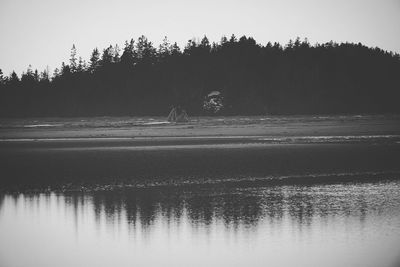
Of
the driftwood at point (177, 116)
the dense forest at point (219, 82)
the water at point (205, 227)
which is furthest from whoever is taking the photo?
the dense forest at point (219, 82)

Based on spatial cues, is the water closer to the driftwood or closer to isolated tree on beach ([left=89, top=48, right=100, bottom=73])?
the driftwood

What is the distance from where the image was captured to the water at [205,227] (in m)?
13.7

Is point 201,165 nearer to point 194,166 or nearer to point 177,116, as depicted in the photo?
point 194,166

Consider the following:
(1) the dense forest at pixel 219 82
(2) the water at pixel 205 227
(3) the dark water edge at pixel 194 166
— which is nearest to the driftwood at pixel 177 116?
(1) the dense forest at pixel 219 82

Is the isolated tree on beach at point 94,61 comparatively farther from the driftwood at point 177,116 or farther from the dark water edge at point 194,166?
the dark water edge at point 194,166

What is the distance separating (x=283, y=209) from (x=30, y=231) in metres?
9.27

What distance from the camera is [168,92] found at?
128 m

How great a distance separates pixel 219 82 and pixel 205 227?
112667 millimetres

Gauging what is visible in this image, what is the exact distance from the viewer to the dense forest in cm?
12031

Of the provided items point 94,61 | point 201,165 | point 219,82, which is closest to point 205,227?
point 201,165

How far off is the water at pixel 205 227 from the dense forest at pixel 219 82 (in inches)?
3543

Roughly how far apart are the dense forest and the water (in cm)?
9000

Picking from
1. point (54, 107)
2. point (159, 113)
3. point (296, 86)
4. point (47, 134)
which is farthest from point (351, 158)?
point (54, 107)

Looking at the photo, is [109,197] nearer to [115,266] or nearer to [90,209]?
[90,209]
